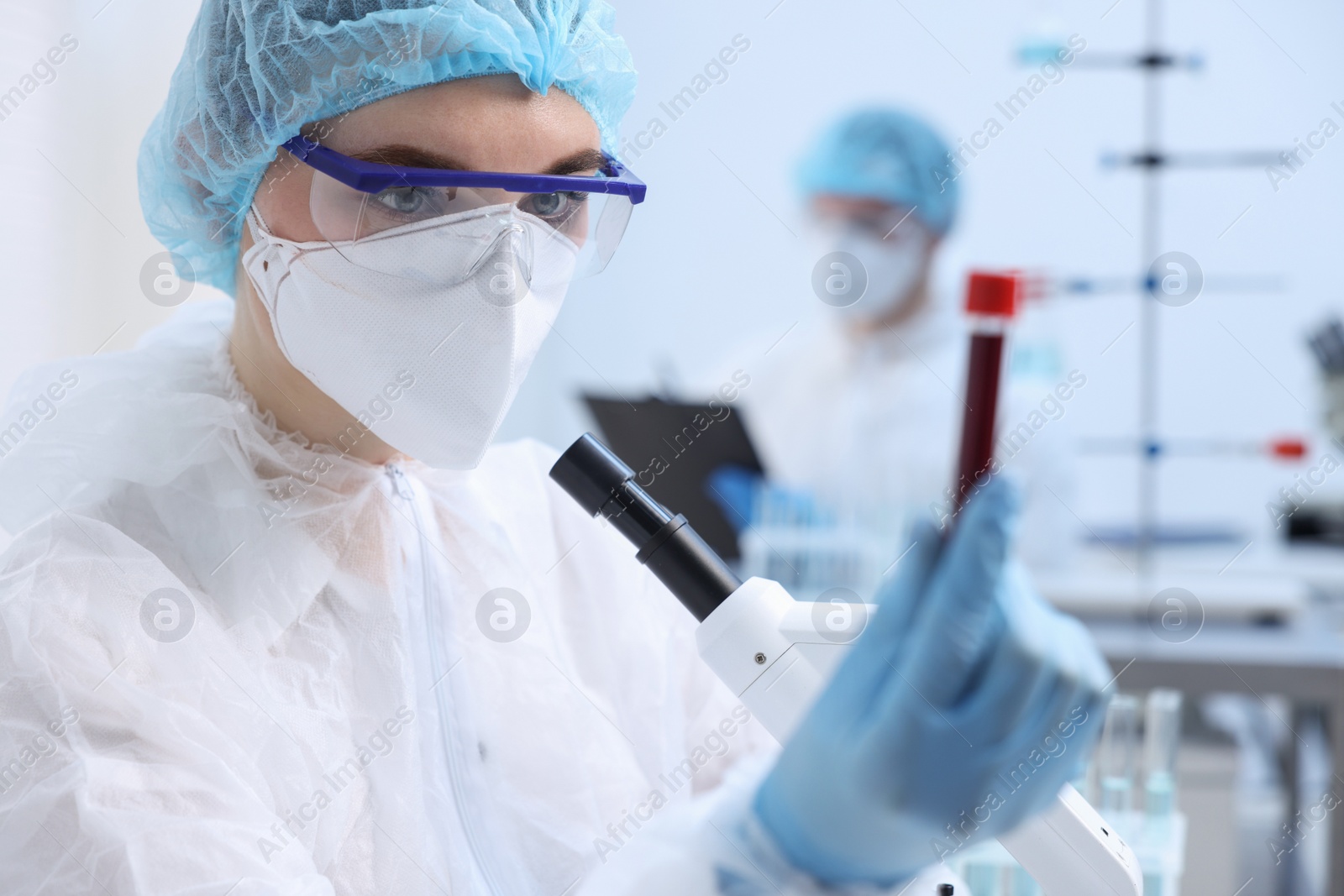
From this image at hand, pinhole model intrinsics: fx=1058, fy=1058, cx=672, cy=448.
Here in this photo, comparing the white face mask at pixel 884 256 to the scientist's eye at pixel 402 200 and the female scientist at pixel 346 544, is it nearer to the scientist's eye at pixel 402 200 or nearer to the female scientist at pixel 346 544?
the female scientist at pixel 346 544

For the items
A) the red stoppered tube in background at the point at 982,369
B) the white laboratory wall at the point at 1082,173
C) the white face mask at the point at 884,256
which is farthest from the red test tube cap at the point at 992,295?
the white laboratory wall at the point at 1082,173

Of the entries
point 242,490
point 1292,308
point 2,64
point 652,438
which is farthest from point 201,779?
point 1292,308

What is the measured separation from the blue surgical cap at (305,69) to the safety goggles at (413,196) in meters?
0.04

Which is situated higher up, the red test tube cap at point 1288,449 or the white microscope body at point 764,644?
the red test tube cap at point 1288,449

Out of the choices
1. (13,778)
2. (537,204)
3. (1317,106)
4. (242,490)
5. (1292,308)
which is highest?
(1317,106)

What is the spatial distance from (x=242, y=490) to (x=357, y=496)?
0.11 metres

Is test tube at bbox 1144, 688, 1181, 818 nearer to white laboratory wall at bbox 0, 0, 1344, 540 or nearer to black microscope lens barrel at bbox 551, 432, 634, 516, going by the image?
black microscope lens barrel at bbox 551, 432, 634, 516

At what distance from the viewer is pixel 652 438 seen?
2.09 m

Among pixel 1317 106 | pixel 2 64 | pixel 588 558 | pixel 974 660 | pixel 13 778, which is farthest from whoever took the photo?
pixel 1317 106

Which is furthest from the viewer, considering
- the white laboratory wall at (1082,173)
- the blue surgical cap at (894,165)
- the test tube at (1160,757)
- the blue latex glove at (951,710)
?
the white laboratory wall at (1082,173)

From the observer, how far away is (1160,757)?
1039mm

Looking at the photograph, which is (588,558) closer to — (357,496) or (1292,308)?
(357,496)

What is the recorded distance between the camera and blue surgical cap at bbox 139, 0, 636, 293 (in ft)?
2.70

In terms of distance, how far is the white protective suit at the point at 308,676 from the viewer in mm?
662
